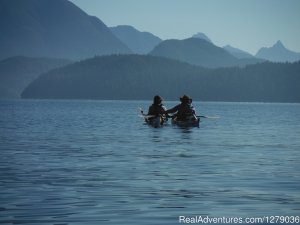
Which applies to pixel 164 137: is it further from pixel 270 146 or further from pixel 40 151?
pixel 40 151

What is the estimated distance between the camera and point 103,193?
19156 mm

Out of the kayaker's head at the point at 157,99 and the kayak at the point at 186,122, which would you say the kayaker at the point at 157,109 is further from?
the kayak at the point at 186,122

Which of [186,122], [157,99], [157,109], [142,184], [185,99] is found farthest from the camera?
[186,122]

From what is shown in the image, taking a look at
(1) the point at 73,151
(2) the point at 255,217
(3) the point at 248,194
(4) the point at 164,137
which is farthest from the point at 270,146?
(2) the point at 255,217

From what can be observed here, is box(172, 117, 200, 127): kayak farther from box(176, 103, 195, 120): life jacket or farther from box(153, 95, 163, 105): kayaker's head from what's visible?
box(153, 95, 163, 105): kayaker's head

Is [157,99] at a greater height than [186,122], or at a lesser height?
greater

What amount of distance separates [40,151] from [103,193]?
16.4m

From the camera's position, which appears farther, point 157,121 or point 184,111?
point 157,121

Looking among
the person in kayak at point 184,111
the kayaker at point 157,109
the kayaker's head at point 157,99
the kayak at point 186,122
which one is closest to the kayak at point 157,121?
the kayaker at point 157,109

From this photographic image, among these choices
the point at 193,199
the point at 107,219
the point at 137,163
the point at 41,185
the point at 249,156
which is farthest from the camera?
the point at 249,156

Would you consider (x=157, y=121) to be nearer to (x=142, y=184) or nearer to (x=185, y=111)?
(x=185, y=111)

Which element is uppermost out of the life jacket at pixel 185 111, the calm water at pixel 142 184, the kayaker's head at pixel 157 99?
the kayaker's head at pixel 157 99

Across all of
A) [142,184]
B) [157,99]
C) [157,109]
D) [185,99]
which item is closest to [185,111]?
[157,109]

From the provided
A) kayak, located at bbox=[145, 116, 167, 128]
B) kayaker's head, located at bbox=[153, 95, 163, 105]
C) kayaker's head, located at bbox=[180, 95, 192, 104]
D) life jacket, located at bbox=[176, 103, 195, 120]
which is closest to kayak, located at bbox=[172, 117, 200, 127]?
life jacket, located at bbox=[176, 103, 195, 120]
